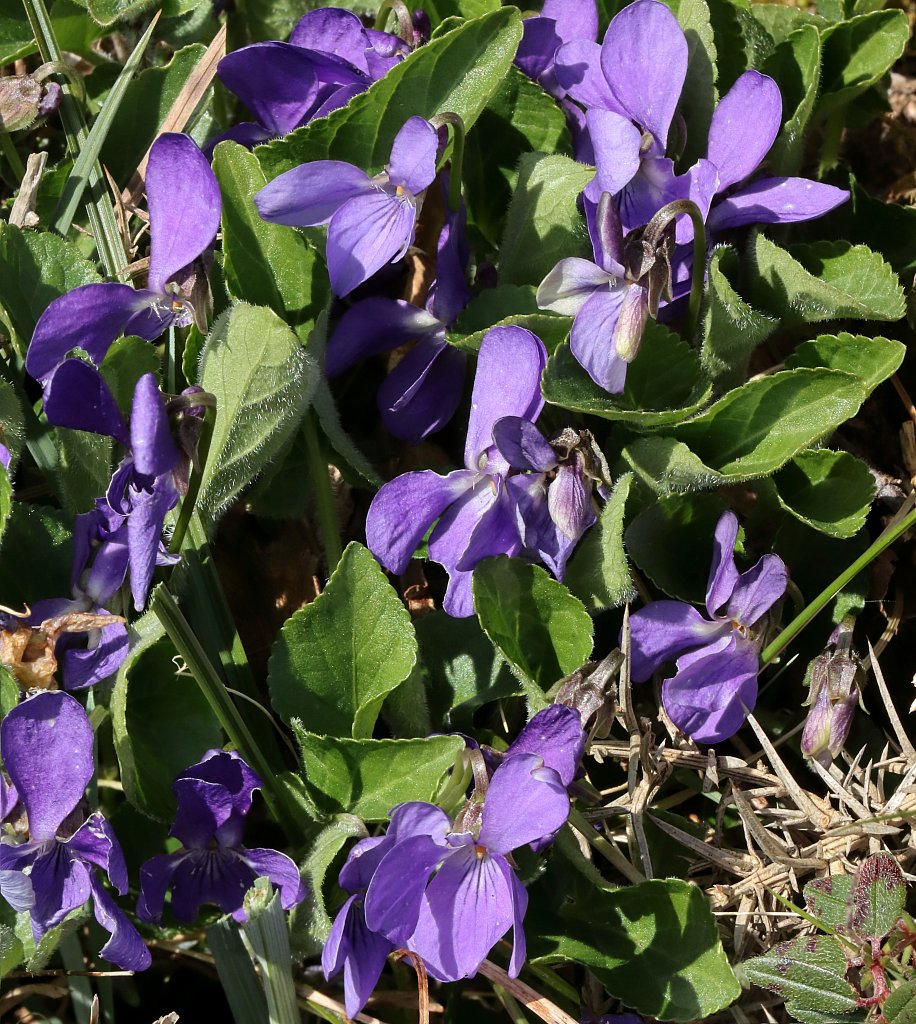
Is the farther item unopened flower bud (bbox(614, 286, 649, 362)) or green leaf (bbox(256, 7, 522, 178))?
green leaf (bbox(256, 7, 522, 178))

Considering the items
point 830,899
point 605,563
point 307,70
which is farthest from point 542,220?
point 830,899

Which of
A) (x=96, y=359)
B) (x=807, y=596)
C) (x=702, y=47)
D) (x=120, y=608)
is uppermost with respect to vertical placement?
(x=702, y=47)

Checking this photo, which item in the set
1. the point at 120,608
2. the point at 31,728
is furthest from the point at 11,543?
the point at 31,728

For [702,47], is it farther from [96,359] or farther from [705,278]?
[96,359]

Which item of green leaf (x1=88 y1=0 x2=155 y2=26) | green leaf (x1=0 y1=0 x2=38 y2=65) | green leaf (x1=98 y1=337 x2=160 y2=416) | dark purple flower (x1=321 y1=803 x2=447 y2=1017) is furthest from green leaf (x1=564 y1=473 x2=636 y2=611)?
green leaf (x1=0 y1=0 x2=38 y2=65)

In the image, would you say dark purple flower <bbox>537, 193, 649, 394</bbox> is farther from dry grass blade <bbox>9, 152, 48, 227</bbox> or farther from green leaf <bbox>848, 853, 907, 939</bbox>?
dry grass blade <bbox>9, 152, 48, 227</bbox>

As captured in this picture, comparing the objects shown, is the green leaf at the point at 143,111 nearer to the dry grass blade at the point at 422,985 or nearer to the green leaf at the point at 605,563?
the green leaf at the point at 605,563
